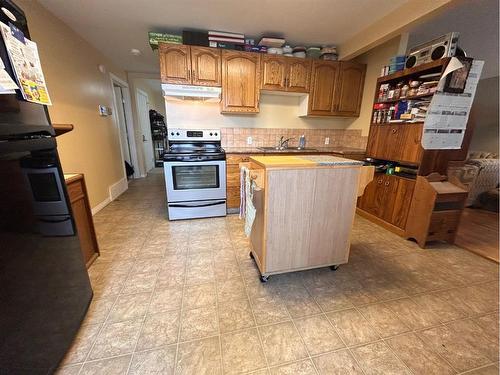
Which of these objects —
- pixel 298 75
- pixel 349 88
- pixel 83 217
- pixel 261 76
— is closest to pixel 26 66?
pixel 83 217

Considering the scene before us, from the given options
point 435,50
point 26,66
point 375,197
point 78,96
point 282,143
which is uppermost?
point 435,50

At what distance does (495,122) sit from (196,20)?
6.68 m

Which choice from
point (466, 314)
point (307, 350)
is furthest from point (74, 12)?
point (466, 314)

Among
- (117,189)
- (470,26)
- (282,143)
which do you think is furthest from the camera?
(117,189)

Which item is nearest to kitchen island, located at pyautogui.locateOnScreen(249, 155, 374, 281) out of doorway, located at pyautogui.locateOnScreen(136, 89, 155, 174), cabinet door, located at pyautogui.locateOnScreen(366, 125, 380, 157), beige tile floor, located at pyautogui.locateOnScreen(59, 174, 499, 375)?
beige tile floor, located at pyautogui.locateOnScreen(59, 174, 499, 375)

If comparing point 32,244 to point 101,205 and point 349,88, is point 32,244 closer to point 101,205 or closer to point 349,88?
point 101,205

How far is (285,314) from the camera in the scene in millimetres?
1379

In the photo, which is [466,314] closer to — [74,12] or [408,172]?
[408,172]

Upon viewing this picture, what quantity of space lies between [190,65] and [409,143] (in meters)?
2.77

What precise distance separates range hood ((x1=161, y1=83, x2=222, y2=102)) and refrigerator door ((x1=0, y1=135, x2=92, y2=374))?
1.79m

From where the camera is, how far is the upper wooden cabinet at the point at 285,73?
2904 millimetres

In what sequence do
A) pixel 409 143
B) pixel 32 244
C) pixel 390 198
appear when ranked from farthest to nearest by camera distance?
pixel 390 198, pixel 409 143, pixel 32 244

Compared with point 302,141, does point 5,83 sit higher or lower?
higher

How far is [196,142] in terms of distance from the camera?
10.4 feet
